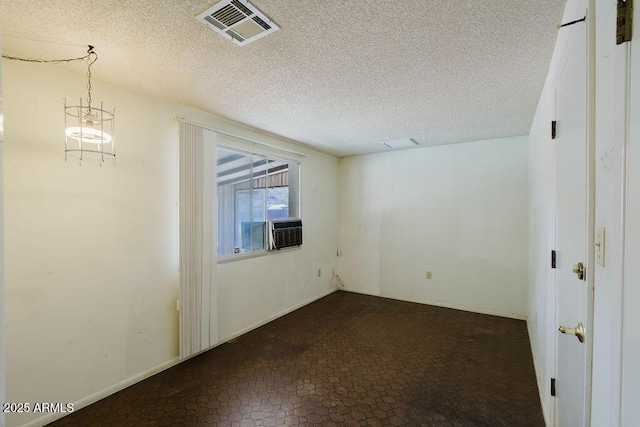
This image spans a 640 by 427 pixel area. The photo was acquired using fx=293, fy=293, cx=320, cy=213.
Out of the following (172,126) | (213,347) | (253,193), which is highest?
(172,126)

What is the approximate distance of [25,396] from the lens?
1.93 m

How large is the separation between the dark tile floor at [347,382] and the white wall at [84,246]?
0.30 meters

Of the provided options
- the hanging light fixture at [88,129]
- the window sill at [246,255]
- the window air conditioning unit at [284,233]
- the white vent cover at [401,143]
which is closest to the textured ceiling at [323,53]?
the hanging light fixture at [88,129]

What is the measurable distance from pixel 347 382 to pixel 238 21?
2699 millimetres

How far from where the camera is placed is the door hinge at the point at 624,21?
736 millimetres

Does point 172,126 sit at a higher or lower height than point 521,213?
higher

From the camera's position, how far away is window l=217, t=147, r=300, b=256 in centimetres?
343

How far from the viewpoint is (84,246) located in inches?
86.6

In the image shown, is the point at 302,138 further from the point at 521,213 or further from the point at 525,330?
the point at 525,330

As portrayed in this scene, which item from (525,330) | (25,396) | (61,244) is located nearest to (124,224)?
(61,244)

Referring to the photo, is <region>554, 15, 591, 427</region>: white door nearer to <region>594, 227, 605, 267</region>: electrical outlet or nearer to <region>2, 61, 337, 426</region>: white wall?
<region>594, 227, 605, 267</region>: electrical outlet

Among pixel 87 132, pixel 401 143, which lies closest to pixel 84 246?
pixel 87 132

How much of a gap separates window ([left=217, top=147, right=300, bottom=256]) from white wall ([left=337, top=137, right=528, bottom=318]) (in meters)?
1.74

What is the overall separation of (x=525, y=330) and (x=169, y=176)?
427 centimetres
